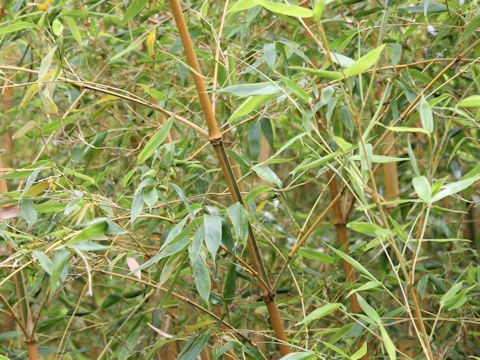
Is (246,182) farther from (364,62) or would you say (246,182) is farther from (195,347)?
(364,62)

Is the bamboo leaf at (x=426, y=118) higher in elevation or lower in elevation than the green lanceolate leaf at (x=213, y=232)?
higher

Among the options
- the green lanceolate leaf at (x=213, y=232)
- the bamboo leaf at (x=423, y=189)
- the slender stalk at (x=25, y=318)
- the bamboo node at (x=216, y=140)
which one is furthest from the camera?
the slender stalk at (x=25, y=318)

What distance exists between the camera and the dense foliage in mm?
1018

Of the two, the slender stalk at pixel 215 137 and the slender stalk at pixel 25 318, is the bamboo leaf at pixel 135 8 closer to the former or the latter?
the slender stalk at pixel 215 137

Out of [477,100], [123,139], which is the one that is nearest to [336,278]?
[123,139]

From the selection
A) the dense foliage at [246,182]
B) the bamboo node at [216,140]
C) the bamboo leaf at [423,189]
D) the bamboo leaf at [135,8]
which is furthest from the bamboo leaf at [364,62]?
the bamboo leaf at [135,8]

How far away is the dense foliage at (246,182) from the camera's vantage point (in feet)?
3.34

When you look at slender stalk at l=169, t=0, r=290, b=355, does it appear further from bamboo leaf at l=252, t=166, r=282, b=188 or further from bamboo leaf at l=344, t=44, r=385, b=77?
bamboo leaf at l=344, t=44, r=385, b=77

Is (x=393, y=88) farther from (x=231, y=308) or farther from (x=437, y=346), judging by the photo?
(x=231, y=308)

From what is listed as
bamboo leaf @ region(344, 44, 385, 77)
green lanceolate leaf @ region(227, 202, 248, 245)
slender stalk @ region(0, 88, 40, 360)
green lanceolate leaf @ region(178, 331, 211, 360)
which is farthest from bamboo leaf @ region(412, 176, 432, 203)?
slender stalk @ region(0, 88, 40, 360)

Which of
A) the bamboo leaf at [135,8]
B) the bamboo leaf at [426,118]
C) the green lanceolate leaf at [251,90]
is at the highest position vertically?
the bamboo leaf at [135,8]

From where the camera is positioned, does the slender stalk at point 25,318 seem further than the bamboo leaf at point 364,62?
Yes

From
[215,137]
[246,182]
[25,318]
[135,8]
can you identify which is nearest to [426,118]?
[215,137]

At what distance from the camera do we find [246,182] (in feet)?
6.45
